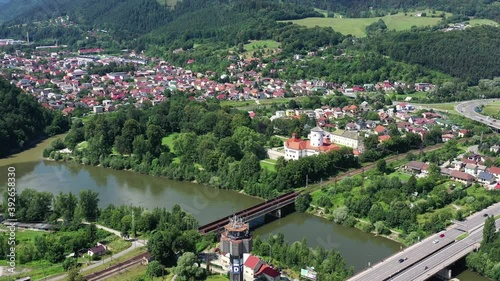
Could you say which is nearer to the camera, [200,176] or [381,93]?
[200,176]

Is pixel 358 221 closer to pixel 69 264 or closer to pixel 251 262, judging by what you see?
pixel 251 262

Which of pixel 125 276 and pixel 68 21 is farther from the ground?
pixel 68 21

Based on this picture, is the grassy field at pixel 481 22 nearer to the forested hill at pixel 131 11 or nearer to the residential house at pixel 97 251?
the forested hill at pixel 131 11

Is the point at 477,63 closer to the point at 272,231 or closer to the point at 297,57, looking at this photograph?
the point at 297,57

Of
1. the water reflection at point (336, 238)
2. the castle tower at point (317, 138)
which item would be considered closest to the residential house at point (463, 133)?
the castle tower at point (317, 138)

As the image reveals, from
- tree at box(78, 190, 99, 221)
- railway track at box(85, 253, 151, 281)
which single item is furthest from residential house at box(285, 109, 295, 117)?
railway track at box(85, 253, 151, 281)

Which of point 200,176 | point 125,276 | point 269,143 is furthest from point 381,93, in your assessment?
point 125,276
